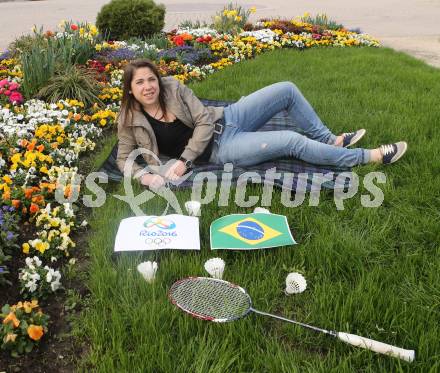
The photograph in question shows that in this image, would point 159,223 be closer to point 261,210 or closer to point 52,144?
point 261,210

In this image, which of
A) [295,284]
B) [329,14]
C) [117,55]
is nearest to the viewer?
[295,284]

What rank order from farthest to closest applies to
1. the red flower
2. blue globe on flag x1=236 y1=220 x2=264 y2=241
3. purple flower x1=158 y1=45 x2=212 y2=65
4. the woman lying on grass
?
the red flower
purple flower x1=158 y1=45 x2=212 y2=65
the woman lying on grass
blue globe on flag x1=236 y1=220 x2=264 y2=241

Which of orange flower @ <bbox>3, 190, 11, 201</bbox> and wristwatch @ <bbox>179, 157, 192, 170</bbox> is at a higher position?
wristwatch @ <bbox>179, 157, 192, 170</bbox>

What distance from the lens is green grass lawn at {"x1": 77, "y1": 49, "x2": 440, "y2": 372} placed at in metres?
1.98

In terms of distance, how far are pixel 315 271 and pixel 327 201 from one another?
84 cm

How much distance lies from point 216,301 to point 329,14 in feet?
50.5

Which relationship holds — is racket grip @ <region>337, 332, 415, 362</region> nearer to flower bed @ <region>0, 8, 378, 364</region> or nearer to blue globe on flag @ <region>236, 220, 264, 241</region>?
blue globe on flag @ <region>236, 220, 264, 241</region>

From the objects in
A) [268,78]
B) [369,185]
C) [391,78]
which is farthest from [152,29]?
[369,185]

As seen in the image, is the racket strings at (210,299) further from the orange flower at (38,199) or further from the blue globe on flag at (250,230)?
the orange flower at (38,199)

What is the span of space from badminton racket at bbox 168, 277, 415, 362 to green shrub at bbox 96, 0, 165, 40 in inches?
Result: 288

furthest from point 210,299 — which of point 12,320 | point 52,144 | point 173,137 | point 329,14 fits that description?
point 329,14

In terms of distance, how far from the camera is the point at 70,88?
17.3 feet

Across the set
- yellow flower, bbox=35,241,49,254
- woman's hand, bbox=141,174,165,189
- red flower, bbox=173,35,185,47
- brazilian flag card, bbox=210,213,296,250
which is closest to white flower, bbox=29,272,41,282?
yellow flower, bbox=35,241,49,254

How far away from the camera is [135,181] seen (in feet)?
12.1
